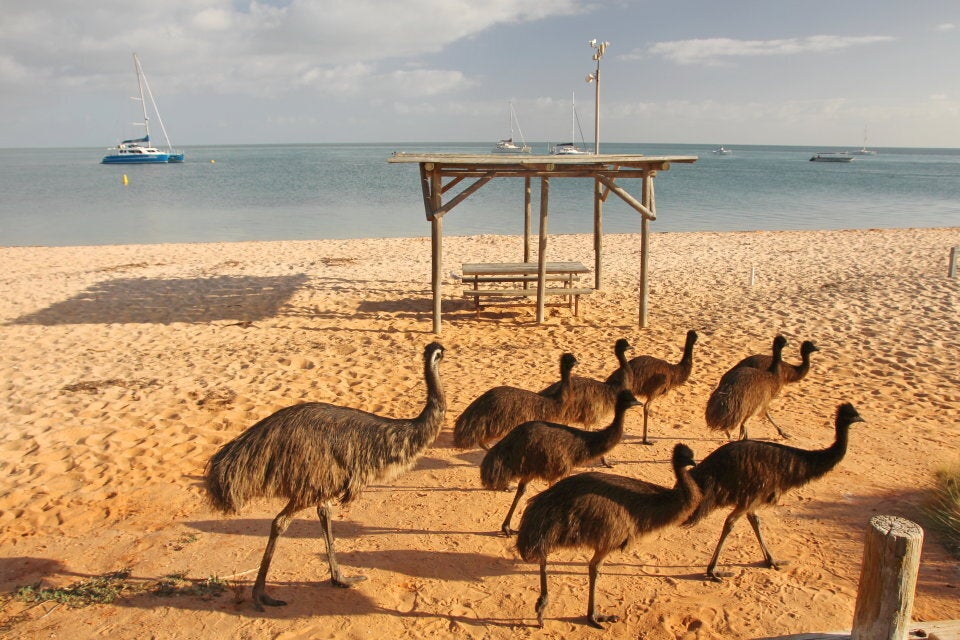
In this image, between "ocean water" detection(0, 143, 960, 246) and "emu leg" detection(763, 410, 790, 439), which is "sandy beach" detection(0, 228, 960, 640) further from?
"ocean water" detection(0, 143, 960, 246)

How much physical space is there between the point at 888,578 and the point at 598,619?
1.82 metres

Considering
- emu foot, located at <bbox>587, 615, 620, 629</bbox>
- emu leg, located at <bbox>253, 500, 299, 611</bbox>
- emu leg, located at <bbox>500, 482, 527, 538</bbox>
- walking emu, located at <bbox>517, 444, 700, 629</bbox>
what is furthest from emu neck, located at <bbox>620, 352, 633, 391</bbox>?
emu leg, located at <bbox>253, 500, 299, 611</bbox>

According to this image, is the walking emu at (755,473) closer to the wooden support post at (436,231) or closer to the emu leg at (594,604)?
the emu leg at (594,604)

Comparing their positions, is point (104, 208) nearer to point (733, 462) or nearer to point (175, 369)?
point (175, 369)

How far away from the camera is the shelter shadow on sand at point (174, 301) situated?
12336 mm

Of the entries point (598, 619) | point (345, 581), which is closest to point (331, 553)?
point (345, 581)

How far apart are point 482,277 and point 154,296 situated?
6837 millimetres

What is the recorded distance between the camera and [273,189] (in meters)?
53.1

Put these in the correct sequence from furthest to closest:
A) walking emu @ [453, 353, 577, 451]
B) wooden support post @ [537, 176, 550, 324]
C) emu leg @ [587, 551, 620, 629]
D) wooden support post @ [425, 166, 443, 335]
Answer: wooden support post @ [537, 176, 550, 324] → wooden support post @ [425, 166, 443, 335] → walking emu @ [453, 353, 577, 451] → emu leg @ [587, 551, 620, 629]

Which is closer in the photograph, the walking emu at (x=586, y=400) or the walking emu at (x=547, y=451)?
the walking emu at (x=547, y=451)

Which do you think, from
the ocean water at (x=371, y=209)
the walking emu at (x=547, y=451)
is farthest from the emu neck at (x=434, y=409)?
the ocean water at (x=371, y=209)

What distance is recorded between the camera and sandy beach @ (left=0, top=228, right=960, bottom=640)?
14.8 feet

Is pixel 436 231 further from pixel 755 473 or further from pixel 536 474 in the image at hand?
pixel 755 473

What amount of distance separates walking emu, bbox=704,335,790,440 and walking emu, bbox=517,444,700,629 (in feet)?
7.67
